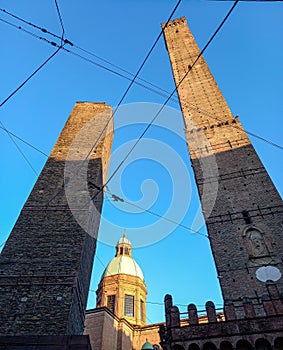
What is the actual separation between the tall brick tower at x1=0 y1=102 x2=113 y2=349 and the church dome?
1445 cm

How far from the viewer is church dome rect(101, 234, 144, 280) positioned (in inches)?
1006

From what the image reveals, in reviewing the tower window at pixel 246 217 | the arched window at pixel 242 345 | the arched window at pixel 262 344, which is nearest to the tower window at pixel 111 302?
the tower window at pixel 246 217

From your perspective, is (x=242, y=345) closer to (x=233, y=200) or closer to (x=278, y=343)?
(x=278, y=343)

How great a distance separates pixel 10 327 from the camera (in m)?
7.07

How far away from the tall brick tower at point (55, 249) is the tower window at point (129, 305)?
13.5m

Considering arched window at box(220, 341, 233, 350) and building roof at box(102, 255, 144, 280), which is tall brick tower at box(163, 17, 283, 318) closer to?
arched window at box(220, 341, 233, 350)

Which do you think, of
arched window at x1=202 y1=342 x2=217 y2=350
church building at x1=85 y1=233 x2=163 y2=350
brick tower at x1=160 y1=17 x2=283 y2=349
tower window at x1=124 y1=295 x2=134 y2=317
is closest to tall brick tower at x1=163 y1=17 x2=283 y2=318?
brick tower at x1=160 y1=17 x2=283 y2=349

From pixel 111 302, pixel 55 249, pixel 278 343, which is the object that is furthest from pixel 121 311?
pixel 278 343

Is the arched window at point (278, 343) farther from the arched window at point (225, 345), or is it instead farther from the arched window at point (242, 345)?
the arched window at point (225, 345)

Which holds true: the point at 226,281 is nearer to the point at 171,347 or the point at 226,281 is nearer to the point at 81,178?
the point at 171,347

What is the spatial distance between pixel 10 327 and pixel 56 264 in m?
1.90

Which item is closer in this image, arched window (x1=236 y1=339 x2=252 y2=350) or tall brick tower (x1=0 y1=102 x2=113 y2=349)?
arched window (x1=236 y1=339 x2=252 y2=350)

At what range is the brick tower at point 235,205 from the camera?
29.6 ft

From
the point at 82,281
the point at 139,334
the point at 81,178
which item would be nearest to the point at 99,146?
the point at 81,178
